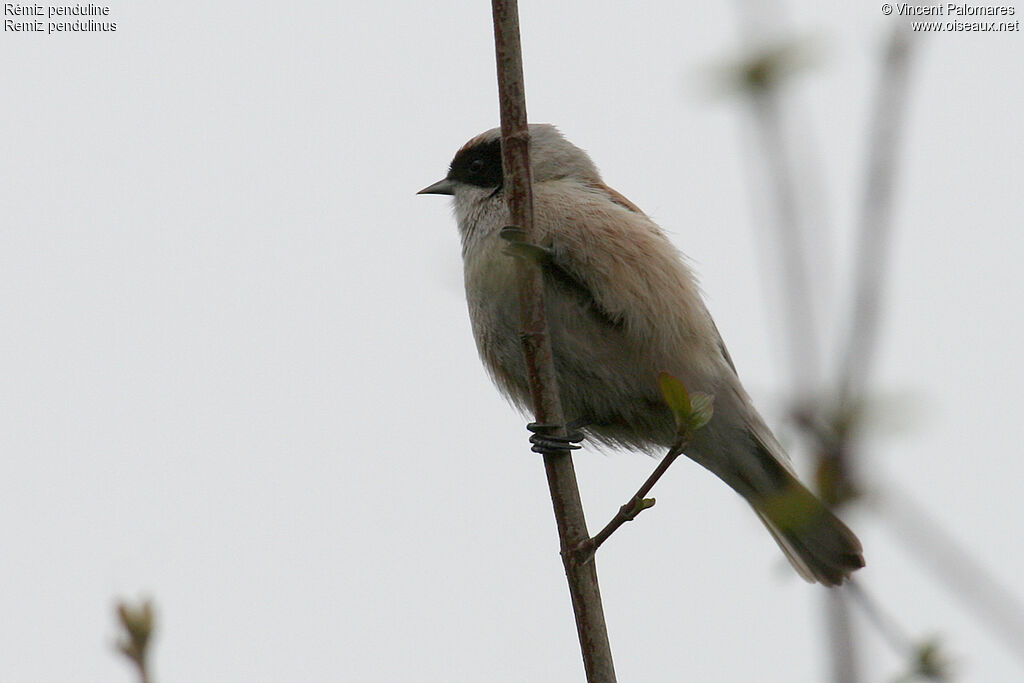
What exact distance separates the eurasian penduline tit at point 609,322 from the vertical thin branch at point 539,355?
0.86m

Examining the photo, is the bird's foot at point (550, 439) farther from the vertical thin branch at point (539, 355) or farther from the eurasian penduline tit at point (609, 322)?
the eurasian penduline tit at point (609, 322)

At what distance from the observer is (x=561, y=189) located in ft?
17.7

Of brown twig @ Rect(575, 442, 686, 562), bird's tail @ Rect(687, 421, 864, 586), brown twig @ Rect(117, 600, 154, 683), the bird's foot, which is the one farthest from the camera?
bird's tail @ Rect(687, 421, 864, 586)

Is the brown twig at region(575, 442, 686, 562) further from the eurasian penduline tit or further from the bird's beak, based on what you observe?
the bird's beak

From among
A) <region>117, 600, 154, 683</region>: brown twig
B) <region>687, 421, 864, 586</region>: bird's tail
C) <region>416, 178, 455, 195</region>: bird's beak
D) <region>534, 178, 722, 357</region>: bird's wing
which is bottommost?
<region>687, 421, 864, 586</region>: bird's tail

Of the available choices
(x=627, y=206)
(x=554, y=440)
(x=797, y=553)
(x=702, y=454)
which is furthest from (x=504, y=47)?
(x=797, y=553)

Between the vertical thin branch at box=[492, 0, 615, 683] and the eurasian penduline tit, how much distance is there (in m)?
0.86

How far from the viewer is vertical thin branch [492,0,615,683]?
3.33m

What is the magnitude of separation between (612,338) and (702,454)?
46.0 inches

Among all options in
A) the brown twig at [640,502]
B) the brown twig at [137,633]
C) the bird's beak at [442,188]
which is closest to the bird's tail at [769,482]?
the bird's beak at [442,188]

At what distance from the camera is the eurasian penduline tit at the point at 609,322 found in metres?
5.00

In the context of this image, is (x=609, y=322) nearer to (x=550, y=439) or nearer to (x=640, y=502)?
(x=550, y=439)

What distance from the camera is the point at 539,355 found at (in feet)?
12.1

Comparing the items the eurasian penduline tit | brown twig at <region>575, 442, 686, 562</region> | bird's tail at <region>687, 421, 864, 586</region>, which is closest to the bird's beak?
the eurasian penduline tit
